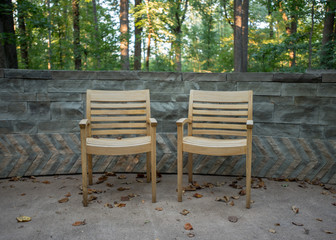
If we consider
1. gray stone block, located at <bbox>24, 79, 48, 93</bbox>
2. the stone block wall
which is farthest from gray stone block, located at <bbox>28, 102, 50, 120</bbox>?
gray stone block, located at <bbox>24, 79, 48, 93</bbox>

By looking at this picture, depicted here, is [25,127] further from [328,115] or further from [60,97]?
[328,115]

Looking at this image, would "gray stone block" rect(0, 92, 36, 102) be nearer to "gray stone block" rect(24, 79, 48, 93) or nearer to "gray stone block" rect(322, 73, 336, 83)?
"gray stone block" rect(24, 79, 48, 93)

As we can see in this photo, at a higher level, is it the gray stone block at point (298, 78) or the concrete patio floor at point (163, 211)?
the gray stone block at point (298, 78)

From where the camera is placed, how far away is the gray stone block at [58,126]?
318cm

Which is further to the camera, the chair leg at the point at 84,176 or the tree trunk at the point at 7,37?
the tree trunk at the point at 7,37

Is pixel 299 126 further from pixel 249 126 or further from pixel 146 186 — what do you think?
pixel 146 186

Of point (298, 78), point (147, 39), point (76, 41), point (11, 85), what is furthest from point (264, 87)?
point (147, 39)

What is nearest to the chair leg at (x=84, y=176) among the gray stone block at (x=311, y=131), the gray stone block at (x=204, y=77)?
the gray stone block at (x=204, y=77)

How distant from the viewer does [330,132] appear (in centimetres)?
300

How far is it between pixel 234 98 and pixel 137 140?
1035 millimetres

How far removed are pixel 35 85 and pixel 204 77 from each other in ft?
6.18

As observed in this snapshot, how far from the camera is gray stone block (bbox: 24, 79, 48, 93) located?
10.2ft

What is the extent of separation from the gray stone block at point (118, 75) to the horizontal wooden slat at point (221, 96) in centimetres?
76

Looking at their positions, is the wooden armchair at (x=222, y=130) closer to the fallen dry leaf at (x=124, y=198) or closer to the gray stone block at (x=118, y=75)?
the fallen dry leaf at (x=124, y=198)
